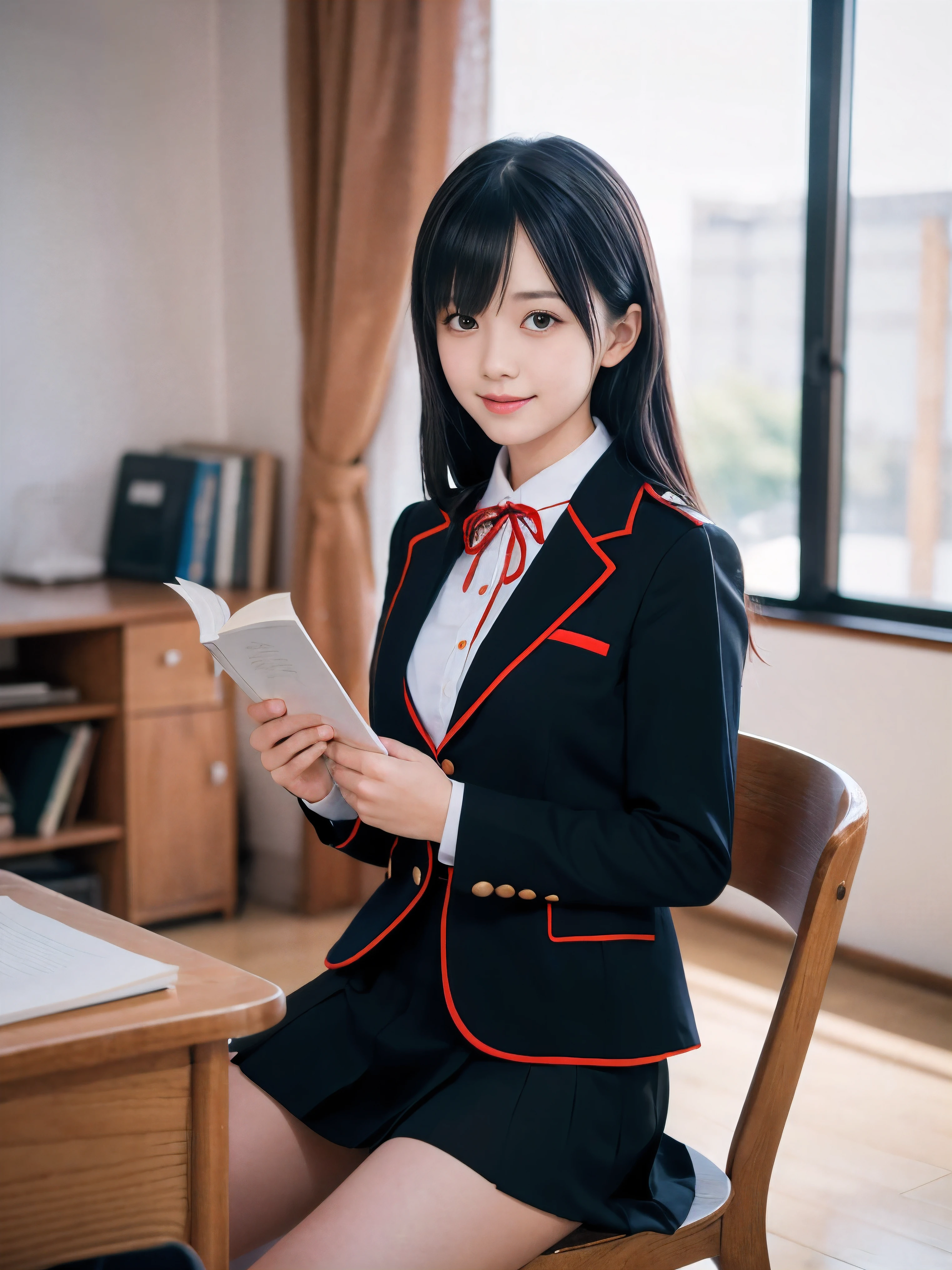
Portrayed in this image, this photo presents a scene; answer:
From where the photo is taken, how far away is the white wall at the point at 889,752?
8.91ft

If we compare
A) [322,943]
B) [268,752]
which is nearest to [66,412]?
[322,943]

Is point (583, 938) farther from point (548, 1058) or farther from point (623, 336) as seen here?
point (623, 336)

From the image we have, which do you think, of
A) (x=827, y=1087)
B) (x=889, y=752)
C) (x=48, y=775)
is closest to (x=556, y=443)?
(x=827, y=1087)

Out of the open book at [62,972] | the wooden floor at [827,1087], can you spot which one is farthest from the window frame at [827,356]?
the open book at [62,972]

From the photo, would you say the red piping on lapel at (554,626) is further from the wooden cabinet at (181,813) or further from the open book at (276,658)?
the wooden cabinet at (181,813)

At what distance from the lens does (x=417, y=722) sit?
124cm

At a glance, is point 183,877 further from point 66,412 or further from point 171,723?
point 66,412

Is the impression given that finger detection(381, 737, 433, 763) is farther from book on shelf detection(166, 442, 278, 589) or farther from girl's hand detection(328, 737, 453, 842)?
book on shelf detection(166, 442, 278, 589)

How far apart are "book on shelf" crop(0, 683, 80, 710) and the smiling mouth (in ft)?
6.46

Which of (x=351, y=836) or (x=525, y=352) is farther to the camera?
(x=351, y=836)

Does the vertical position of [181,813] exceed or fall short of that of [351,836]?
it falls short

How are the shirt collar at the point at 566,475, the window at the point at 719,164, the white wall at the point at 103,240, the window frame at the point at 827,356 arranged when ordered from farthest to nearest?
the white wall at the point at 103,240
the window at the point at 719,164
the window frame at the point at 827,356
the shirt collar at the point at 566,475

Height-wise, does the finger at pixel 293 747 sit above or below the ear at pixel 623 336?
below

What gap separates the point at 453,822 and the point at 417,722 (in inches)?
7.0
